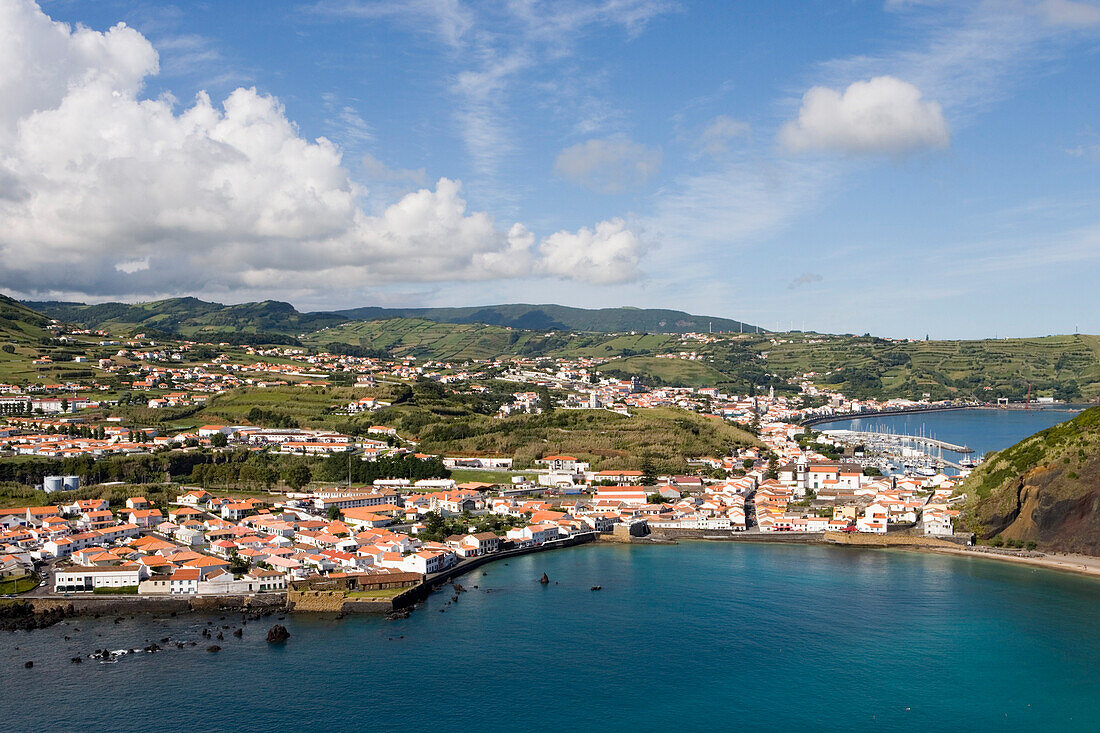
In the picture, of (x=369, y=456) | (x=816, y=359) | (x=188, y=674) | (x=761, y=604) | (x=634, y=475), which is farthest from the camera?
(x=816, y=359)

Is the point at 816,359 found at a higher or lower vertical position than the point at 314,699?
higher

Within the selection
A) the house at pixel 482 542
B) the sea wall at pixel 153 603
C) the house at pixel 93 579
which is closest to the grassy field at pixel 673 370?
the house at pixel 482 542

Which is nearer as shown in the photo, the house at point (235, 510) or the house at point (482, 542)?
the house at point (482, 542)

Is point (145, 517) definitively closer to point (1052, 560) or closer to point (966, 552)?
point (966, 552)

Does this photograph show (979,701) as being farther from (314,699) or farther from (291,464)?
(291,464)

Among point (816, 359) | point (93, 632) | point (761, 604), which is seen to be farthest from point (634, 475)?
point (816, 359)

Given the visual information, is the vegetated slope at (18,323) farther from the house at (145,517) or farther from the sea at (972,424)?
the sea at (972,424)

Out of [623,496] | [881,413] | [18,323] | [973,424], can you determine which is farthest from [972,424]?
[18,323]

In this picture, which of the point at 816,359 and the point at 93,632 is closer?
the point at 93,632
